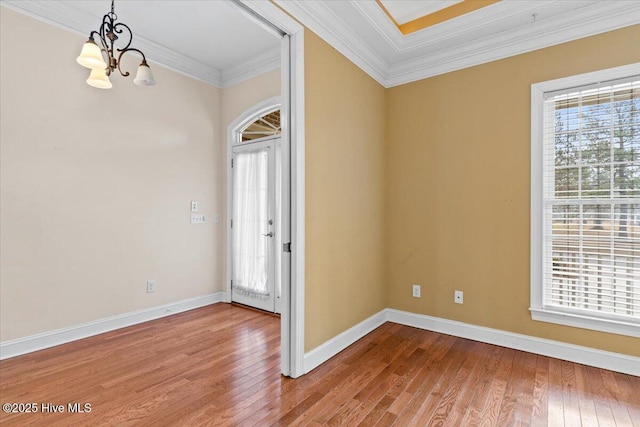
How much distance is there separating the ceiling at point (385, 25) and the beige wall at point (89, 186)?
0.42 m

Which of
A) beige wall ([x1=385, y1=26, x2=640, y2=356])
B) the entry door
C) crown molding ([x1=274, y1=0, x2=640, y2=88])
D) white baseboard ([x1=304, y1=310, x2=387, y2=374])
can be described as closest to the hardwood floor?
white baseboard ([x1=304, y1=310, x2=387, y2=374])

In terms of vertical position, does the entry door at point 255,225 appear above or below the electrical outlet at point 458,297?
above

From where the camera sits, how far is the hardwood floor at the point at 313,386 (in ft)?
6.53

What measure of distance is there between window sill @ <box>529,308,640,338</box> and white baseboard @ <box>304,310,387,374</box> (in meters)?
1.45

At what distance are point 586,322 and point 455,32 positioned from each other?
2.74 meters

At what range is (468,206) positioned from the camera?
10.5ft

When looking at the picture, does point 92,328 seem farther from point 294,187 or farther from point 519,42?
point 519,42

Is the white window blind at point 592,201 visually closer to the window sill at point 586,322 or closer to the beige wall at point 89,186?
the window sill at point 586,322

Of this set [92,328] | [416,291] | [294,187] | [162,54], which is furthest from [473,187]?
[92,328]

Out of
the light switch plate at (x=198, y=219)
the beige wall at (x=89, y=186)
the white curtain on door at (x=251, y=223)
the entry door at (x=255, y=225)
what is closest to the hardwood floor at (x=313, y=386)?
the beige wall at (x=89, y=186)

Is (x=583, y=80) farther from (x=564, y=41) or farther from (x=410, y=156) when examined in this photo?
(x=410, y=156)

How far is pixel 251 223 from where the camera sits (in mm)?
4270

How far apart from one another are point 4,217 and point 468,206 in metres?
4.19

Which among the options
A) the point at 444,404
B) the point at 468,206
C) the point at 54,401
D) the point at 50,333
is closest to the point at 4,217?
the point at 50,333
